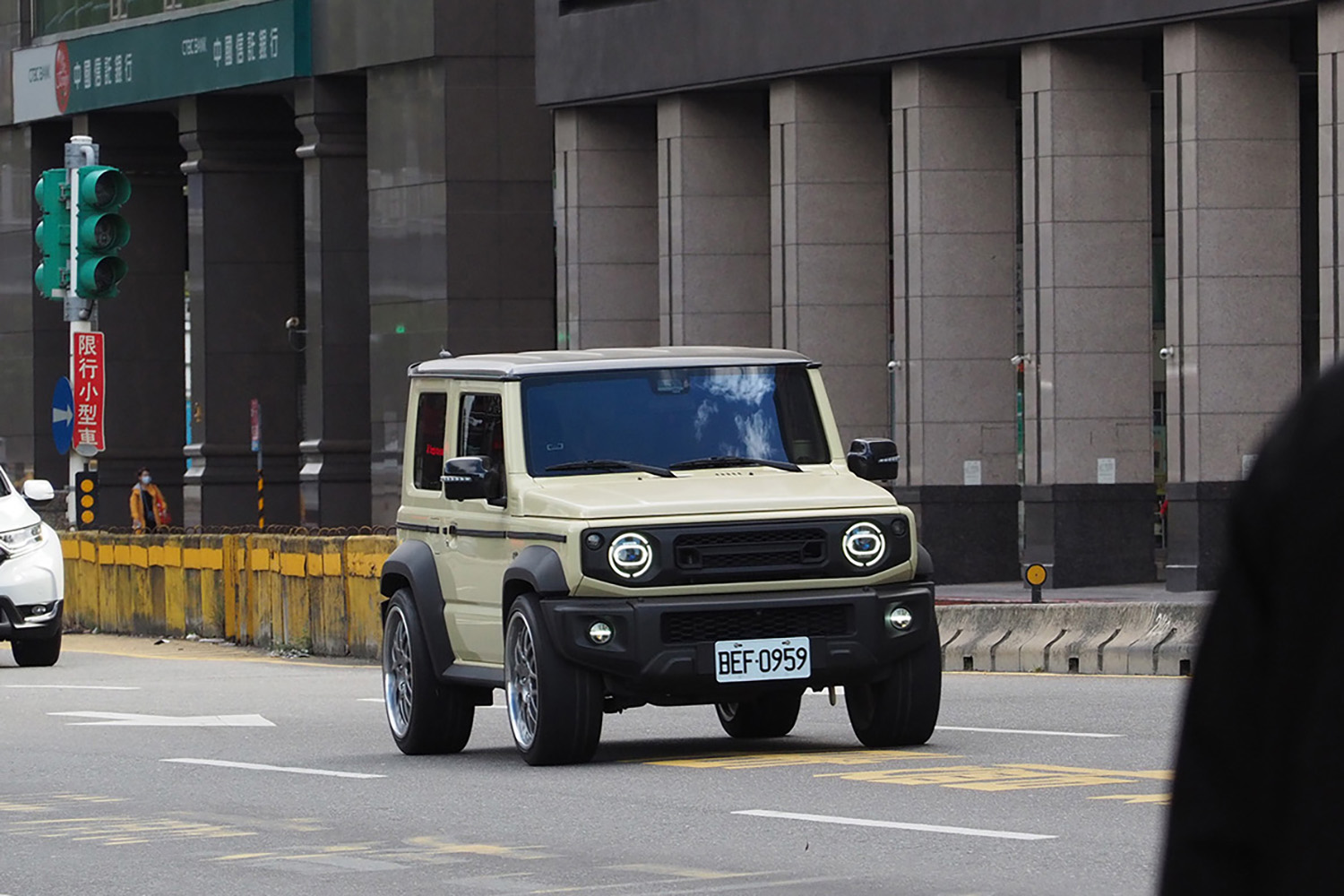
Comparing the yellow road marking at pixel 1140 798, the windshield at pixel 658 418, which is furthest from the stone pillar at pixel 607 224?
the yellow road marking at pixel 1140 798

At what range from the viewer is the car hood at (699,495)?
13.6 metres

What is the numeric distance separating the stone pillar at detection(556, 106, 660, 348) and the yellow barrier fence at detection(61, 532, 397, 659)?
1273cm

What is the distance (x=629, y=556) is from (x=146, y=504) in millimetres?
40808

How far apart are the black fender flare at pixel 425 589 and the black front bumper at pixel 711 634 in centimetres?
123

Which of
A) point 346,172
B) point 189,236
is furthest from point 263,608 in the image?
point 189,236

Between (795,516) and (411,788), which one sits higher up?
(795,516)

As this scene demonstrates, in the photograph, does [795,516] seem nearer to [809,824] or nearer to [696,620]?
[696,620]

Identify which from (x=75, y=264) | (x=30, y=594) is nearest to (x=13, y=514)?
(x=30, y=594)

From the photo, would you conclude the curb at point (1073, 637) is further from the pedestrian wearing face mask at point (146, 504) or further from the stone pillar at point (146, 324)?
the stone pillar at point (146, 324)

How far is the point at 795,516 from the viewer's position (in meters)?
13.6

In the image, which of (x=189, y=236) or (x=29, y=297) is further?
(x=29, y=297)

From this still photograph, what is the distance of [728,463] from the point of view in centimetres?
1437

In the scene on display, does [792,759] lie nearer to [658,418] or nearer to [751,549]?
[751,549]

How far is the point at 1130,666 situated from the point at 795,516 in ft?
27.0
